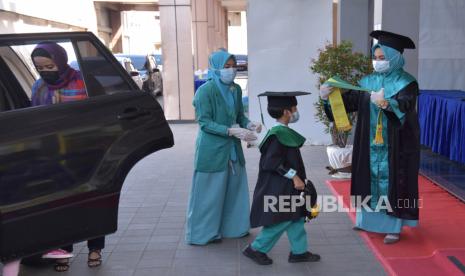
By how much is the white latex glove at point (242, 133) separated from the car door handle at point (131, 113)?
85 centimetres

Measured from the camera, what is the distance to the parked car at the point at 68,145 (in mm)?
2848

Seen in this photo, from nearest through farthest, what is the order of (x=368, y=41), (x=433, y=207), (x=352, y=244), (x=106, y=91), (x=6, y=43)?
(x=6, y=43) → (x=106, y=91) → (x=352, y=244) → (x=433, y=207) → (x=368, y=41)

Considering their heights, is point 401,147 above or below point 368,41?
below

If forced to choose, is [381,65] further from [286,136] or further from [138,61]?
[138,61]

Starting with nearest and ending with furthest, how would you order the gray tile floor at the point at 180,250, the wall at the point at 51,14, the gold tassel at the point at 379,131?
the gray tile floor at the point at 180,250 → the gold tassel at the point at 379,131 → the wall at the point at 51,14

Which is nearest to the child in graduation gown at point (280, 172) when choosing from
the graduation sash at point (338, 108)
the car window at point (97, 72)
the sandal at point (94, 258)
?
the graduation sash at point (338, 108)

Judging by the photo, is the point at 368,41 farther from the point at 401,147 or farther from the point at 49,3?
the point at 49,3

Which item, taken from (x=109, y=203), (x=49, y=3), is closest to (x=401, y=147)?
(x=109, y=203)

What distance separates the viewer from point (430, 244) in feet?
13.8

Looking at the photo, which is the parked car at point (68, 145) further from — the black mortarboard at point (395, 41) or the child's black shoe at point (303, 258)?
the black mortarboard at point (395, 41)

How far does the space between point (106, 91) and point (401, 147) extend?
229 cm

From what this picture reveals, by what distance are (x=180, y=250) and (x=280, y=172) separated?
122 cm

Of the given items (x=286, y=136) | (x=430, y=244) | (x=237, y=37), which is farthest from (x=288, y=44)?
(x=237, y=37)

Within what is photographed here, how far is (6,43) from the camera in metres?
3.10
